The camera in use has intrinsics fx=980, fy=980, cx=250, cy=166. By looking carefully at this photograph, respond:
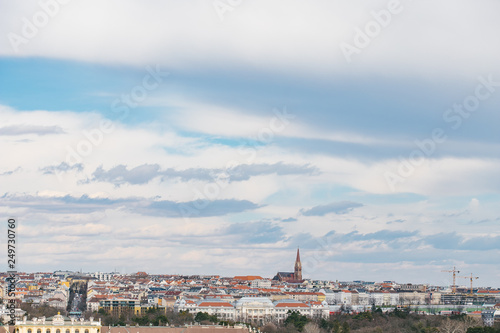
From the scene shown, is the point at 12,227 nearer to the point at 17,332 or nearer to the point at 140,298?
the point at 17,332

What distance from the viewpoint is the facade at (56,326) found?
7069cm

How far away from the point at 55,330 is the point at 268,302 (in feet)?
257

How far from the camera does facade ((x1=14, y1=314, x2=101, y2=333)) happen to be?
70.7 m

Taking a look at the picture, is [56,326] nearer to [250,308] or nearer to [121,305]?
[121,305]

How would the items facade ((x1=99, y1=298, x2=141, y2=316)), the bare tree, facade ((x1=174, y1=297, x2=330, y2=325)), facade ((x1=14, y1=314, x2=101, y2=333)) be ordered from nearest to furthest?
facade ((x1=14, y1=314, x2=101, y2=333)) → the bare tree → facade ((x1=99, y1=298, x2=141, y2=316)) → facade ((x1=174, y1=297, x2=330, y2=325))

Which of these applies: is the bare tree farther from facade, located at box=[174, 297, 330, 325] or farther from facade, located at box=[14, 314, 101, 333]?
facade, located at box=[174, 297, 330, 325]

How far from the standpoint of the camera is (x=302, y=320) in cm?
10519

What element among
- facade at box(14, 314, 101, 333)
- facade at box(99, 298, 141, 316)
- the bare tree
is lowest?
the bare tree

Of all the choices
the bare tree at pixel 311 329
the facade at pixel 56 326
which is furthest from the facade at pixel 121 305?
the facade at pixel 56 326

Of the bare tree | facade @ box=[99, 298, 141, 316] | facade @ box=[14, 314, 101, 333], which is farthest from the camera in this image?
facade @ box=[99, 298, 141, 316]

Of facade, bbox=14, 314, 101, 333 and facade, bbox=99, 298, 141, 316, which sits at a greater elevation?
facade, bbox=99, 298, 141, 316

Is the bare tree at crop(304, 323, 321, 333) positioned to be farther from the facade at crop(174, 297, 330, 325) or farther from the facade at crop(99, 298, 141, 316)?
the facade at crop(99, 298, 141, 316)

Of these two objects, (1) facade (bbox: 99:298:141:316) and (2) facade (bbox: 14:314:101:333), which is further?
(1) facade (bbox: 99:298:141:316)

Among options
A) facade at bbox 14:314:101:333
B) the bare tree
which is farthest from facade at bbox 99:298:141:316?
facade at bbox 14:314:101:333
